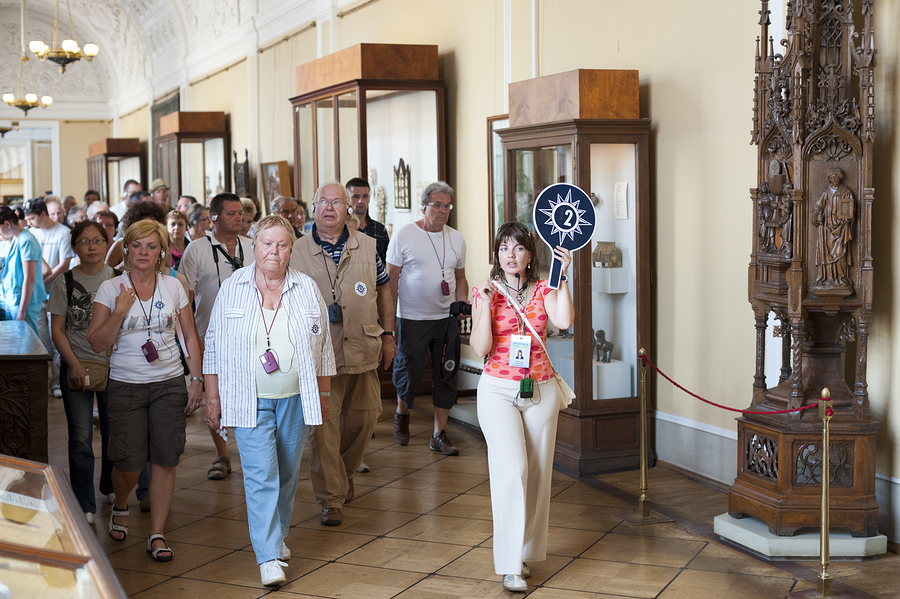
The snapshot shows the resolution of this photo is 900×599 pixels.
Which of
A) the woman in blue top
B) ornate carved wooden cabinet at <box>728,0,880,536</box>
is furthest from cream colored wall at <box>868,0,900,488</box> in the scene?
the woman in blue top

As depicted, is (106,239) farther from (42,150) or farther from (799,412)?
(42,150)

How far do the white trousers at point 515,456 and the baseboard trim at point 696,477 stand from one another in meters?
2.00

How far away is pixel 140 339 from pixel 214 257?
1274mm

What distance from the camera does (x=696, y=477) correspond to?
612 centimetres

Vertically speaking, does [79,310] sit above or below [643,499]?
above

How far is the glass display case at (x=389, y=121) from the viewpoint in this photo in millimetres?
8891

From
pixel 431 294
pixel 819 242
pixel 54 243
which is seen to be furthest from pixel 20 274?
pixel 819 242

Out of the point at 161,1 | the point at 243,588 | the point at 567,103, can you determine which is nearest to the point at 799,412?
the point at 567,103

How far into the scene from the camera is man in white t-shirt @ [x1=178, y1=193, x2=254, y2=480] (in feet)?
19.3

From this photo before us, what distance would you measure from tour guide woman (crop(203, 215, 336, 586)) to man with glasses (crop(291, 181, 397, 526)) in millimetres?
804

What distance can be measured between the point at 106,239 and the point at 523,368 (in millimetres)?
2782

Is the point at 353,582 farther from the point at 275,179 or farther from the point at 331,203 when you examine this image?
the point at 275,179

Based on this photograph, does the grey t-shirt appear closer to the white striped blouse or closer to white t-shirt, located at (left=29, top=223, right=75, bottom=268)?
the white striped blouse

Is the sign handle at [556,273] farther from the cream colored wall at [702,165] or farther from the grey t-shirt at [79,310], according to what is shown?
the grey t-shirt at [79,310]
